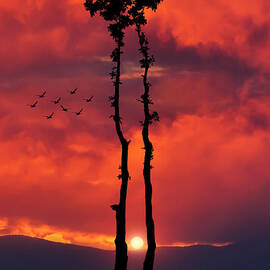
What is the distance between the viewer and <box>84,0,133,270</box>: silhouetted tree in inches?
1617

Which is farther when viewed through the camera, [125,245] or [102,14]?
[102,14]

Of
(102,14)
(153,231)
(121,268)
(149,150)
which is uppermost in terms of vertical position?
(102,14)

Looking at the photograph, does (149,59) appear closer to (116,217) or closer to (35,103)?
(35,103)

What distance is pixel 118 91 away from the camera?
44.3 meters

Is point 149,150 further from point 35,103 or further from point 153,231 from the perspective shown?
point 35,103

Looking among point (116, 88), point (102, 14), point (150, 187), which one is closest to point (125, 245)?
point (150, 187)

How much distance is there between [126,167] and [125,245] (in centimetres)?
560

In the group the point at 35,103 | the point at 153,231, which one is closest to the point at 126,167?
the point at 153,231

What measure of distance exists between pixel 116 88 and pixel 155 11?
277 inches

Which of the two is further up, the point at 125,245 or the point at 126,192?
the point at 126,192

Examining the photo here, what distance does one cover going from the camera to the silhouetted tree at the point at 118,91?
4106cm

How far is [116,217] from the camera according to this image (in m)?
41.7

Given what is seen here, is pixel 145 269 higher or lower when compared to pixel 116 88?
lower

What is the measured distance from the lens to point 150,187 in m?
42.1
